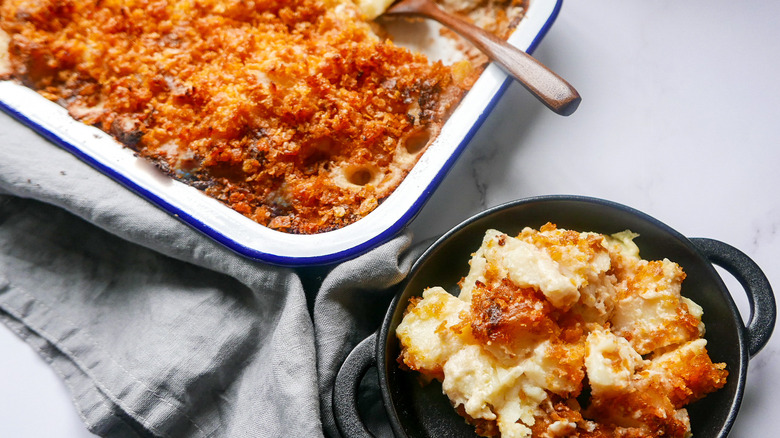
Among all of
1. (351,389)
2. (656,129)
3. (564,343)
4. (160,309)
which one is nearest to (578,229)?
(564,343)

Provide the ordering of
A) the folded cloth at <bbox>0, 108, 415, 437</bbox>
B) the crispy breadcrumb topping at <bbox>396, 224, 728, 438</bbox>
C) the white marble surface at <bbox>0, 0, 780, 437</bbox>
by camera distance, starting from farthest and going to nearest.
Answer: the white marble surface at <bbox>0, 0, 780, 437</bbox> → the folded cloth at <bbox>0, 108, 415, 437</bbox> → the crispy breadcrumb topping at <bbox>396, 224, 728, 438</bbox>

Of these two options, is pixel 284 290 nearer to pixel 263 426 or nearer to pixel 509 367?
pixel 263 426

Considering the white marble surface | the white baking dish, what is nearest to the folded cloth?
the white baking dish

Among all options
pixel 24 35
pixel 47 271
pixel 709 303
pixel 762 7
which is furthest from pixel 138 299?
pixel 762 7

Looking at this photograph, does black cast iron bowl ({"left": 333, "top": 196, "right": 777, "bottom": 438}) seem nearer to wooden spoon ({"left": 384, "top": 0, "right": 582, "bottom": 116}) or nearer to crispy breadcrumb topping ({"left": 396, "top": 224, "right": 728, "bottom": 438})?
crispy breadcrumb topping ({"left": 396, "top": 224, "right": 728, "bottom": 438})

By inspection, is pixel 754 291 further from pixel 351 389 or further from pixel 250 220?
pixel 250 220

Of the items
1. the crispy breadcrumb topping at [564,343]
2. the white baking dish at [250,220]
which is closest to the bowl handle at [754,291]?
the crispy breadcrumb topping at [564,343]
